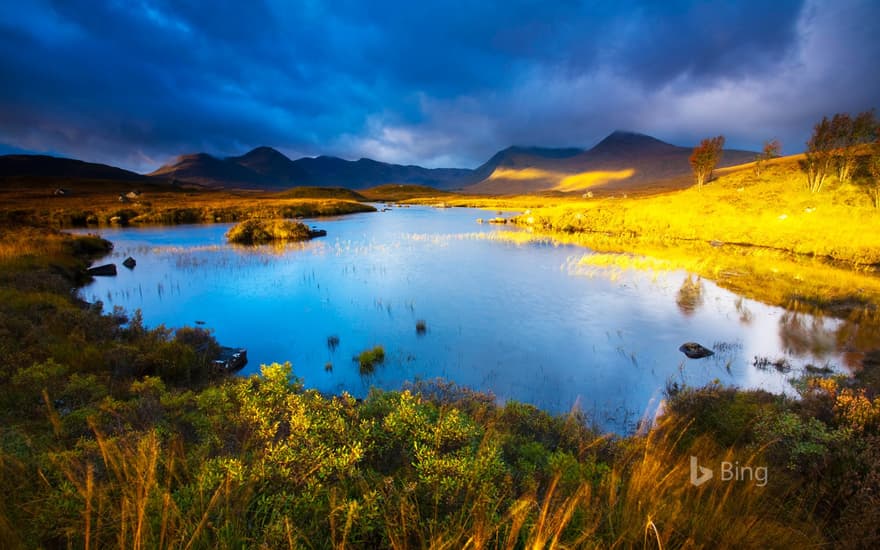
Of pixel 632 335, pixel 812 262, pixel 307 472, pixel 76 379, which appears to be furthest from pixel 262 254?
pixel 812 262

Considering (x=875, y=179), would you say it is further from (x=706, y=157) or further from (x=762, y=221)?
(x=706, y=157)

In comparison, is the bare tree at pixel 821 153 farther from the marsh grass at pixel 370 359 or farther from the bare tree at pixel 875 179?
the marsh grass at pixel 370 359

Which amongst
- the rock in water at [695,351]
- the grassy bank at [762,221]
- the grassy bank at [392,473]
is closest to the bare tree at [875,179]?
the grassy bank at [762,221]

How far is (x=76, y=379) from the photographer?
735 cm

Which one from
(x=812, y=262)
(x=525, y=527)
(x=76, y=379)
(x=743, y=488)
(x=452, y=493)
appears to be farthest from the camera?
(x=812, y=262)

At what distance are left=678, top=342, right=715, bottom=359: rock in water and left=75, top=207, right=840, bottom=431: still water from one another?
295 mm

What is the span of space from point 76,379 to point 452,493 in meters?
7.98

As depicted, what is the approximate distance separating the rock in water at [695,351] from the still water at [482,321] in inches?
11.6

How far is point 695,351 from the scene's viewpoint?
42.3 ft

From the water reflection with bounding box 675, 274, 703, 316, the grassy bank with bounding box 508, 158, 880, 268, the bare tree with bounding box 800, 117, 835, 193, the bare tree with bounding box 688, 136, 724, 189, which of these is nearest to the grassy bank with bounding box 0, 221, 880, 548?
the water reflection with bounding box 675, 274, 703, 316

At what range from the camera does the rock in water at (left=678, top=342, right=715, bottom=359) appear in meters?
12.8

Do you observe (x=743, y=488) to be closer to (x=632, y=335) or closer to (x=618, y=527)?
(x=618, y=527)

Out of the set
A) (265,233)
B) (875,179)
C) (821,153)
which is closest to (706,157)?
(821,153)

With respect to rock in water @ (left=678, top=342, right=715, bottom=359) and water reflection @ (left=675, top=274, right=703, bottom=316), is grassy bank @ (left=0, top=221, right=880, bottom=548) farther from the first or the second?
water reflection @ (left=675, top=274, right=703, bottom=316)
